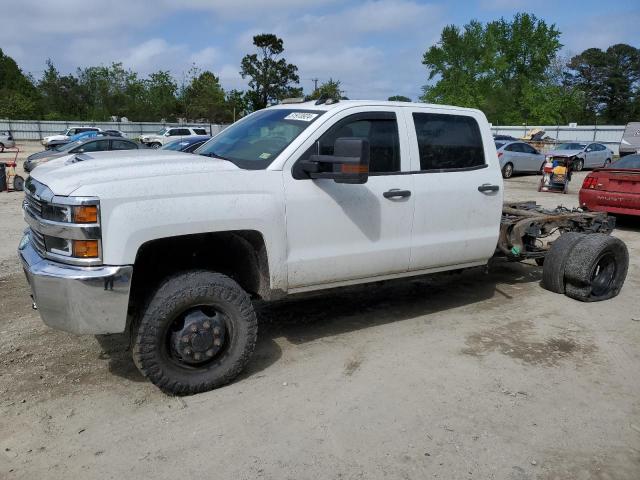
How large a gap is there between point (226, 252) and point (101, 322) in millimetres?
1121

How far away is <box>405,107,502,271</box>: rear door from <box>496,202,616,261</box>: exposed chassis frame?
620mm

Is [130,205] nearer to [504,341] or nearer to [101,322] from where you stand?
[101,322]

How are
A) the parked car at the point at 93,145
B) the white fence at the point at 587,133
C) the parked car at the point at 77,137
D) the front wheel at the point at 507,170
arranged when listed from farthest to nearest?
the white fence at the point at 587,133 < the parked car at the point at 77,137 < the front wheel at the point at 507,170 < the parked car at the point at 93,145

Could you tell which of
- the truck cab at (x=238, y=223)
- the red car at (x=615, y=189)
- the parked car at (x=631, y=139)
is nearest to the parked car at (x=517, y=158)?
the parked car at (x=631, y=139)

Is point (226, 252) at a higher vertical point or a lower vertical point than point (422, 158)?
lower

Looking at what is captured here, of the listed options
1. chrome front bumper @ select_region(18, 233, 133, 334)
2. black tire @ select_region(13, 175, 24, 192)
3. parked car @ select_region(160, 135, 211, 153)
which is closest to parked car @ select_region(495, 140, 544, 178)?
parked car @ select_region(160, 135, 211, 153)

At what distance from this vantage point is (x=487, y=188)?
5.11m

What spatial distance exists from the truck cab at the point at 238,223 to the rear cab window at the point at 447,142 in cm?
2

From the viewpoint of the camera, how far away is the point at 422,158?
15.5 ft

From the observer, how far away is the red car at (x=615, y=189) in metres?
9.92

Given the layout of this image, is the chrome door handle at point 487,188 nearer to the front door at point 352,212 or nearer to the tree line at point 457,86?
the front door at point 352,212

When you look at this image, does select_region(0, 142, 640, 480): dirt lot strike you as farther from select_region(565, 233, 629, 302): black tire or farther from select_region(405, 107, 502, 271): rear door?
select_region(405, 107, 502, 271): rear door

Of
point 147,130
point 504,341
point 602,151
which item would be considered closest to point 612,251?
point 504,341

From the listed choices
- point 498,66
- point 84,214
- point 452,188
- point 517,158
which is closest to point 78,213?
point 84,214
